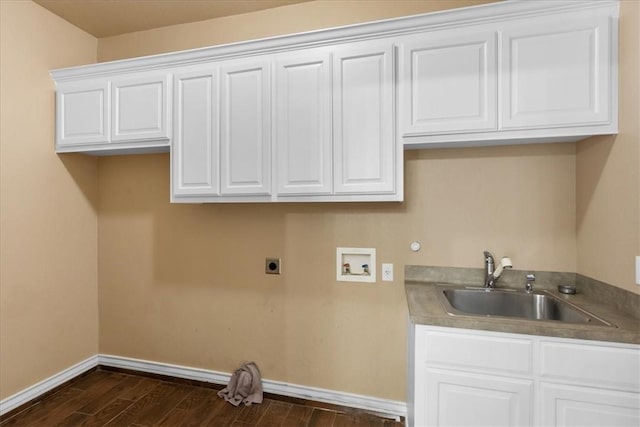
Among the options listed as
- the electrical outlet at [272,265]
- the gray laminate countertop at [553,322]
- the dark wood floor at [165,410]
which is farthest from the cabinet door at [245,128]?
the dark wood floor at [165,410]

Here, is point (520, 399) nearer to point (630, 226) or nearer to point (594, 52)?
point (630, 226)

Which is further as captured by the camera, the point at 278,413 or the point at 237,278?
the point at 237,278

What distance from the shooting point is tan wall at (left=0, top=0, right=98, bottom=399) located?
221 cm

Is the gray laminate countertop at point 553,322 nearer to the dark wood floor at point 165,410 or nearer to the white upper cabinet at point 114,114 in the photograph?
the dark wood floor at point 165,410

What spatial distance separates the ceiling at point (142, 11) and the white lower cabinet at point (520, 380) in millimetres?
2427

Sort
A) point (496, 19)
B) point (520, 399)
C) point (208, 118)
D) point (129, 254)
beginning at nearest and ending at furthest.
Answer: point (520, 399) → point (496, 19) → point (208, 118) → point (129, 254)

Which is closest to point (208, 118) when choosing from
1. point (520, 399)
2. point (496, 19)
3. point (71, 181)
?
point (71, 181)

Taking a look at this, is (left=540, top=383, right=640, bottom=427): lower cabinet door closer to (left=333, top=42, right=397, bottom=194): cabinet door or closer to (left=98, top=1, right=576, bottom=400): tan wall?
(left=98, top=1, right=576, bottom=400): tan wall

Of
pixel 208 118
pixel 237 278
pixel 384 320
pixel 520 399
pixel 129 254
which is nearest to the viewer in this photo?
pixel 520 399

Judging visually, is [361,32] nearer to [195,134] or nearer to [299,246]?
[195,134]

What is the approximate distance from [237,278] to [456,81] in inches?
77.4

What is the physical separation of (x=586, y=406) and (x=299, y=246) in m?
1.71

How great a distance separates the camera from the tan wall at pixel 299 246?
203cm

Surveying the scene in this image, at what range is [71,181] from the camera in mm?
2635
